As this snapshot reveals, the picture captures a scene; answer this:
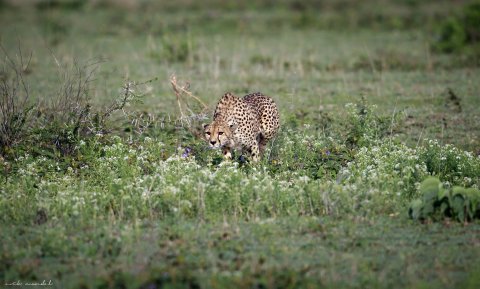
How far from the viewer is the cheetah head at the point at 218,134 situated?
30.4ft

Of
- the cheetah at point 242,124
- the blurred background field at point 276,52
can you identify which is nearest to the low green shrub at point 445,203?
the cheetah at point 242,124

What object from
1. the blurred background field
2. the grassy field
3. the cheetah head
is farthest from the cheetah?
the blurred background field

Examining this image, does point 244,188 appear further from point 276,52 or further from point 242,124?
point 276,52

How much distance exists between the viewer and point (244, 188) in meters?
7.91

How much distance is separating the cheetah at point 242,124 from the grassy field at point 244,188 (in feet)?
0.87

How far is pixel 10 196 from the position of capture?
798 cm

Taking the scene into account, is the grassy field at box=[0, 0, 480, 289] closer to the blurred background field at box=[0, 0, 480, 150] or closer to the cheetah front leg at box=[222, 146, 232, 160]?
the blurred background field at box=[0, 0, 480, 150]

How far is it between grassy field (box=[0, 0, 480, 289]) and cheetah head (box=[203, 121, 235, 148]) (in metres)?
0.31

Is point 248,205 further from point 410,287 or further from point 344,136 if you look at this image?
point 344,136

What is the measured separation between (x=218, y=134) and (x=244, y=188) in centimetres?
157

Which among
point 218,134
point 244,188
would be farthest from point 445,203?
point 218,134

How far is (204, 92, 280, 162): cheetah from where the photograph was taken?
938cm

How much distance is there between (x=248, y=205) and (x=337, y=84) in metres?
7.91

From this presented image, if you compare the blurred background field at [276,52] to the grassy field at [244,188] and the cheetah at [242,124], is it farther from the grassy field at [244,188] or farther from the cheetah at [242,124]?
the cheetah at [242,124]
